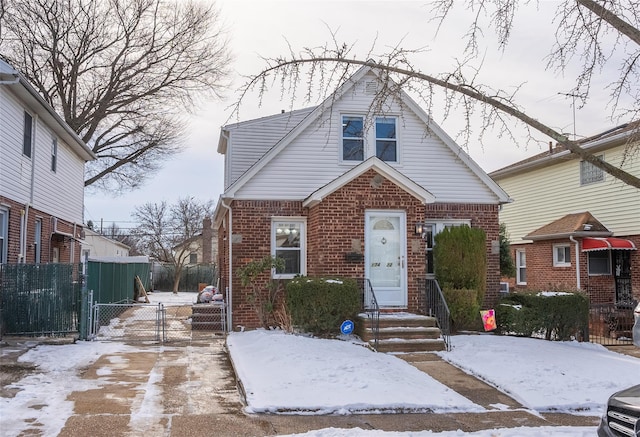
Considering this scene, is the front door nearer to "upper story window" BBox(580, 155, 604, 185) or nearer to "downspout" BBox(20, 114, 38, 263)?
"downspout" BBox(20, 114, 38, 263)

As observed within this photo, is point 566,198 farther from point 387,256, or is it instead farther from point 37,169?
point 37,169

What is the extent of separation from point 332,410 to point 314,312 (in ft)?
15.6

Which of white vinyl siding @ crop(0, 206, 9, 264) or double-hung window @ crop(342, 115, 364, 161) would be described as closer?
white vinyl siding @ crop(0, 206, 9, 264)

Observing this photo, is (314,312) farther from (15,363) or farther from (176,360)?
(15,363)

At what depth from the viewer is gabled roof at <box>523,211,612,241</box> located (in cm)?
1894

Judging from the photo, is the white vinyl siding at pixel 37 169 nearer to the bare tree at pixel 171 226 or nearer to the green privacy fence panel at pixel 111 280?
the green privacy fence panel at pixel 111 280

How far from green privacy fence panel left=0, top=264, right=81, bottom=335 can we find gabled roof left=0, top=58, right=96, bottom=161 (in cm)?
391

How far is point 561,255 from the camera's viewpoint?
20.6 meters

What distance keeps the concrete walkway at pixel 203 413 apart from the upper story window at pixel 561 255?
12672 millimetres

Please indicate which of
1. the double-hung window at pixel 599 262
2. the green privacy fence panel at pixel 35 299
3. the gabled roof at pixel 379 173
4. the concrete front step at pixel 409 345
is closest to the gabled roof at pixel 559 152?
the double-hung window at pixel 599 262

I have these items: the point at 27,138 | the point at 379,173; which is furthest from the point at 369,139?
the point at 27,138

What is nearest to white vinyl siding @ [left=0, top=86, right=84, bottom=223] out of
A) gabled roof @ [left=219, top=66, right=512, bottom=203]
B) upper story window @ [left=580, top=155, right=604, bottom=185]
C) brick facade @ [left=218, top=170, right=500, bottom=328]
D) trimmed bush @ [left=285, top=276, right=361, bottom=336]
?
gabled roof @ [left=219, top=66, right=512, bottom=203]

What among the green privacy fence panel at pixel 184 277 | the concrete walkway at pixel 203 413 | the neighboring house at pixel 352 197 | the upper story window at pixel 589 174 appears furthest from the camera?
the green privacy fence panel at pixel 184 277

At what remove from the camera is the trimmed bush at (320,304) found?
38.2 feet
